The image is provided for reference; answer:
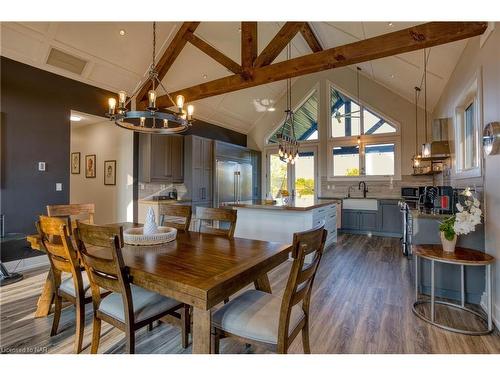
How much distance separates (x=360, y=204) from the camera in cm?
619

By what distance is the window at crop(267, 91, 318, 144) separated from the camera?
7438 millimetres

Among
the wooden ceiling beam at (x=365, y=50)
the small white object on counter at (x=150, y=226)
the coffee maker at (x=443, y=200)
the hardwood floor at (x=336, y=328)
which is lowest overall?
the hardwood floor at (x=336, y=328)

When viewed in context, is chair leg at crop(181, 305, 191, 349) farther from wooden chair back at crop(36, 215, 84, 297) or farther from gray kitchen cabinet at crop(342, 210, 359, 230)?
gray kitchen cabinet at crop(342, 210, 359, 230)

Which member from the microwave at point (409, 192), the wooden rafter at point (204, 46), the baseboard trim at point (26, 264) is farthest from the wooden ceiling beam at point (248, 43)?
the microwave at point (409, 192)

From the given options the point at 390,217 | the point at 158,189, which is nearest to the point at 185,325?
the point at 158,189

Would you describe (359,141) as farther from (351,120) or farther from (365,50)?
(365,50)

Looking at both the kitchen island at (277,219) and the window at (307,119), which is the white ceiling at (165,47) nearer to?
the window at (307,119)

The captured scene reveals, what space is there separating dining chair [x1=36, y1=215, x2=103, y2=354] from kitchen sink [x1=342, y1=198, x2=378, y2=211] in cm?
570

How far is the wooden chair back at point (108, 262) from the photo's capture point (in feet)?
4.42

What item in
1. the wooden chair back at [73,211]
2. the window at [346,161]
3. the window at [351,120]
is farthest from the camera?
the window at [346,161]

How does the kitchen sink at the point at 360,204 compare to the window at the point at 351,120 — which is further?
the window at the point at 351,120

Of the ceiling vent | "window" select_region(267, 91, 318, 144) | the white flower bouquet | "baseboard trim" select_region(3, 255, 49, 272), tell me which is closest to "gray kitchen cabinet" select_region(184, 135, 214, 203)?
the ceiling vent

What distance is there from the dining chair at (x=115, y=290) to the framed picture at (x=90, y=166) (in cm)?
465
